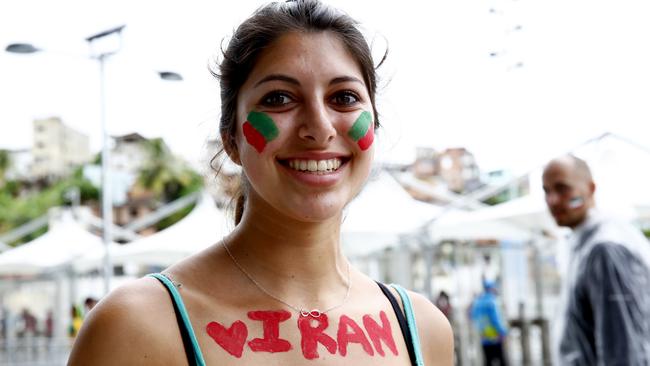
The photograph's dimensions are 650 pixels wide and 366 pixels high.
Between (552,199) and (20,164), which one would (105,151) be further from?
(20,164)

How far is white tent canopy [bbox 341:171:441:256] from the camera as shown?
12852mm

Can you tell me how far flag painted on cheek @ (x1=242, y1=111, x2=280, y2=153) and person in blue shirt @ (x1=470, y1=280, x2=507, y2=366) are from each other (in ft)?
34.1

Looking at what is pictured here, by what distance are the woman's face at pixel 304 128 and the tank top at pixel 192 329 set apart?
26 centimetres

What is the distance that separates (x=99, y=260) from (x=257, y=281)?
54.9 ft

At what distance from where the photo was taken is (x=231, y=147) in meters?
1.90

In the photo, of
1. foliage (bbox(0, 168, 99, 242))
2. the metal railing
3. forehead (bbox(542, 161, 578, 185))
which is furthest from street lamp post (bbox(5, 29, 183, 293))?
foliage (bbox(0, 168, 99, 242))

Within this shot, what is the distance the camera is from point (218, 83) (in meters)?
1.96

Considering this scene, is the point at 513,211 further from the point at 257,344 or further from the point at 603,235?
the point at 257,344

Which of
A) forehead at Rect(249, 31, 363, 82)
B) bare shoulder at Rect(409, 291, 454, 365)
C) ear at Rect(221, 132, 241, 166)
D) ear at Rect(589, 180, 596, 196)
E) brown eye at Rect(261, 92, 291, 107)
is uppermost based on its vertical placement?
forehead at Rect(249, 31, 363, 82)

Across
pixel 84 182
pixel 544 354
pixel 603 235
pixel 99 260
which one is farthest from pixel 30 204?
pixel 603 235

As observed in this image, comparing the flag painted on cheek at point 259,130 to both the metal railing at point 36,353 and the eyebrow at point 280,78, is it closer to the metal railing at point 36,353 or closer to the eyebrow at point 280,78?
the eyebrow at point 280,78

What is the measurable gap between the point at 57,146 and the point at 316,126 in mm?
113757

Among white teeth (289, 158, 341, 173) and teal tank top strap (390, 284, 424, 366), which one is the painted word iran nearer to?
teal tank top strap (390, 284, 424, 366)

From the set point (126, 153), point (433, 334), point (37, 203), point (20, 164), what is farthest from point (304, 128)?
point (20, 164)
